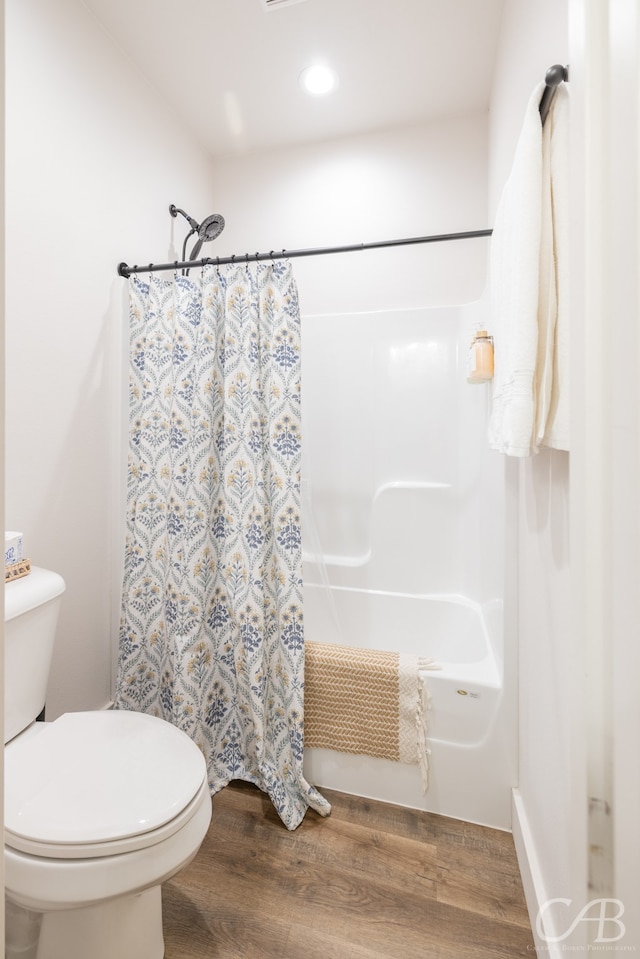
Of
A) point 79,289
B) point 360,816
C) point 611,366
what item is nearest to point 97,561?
point 79,289

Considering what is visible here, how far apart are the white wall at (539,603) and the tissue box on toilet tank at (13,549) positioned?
1.29 meters

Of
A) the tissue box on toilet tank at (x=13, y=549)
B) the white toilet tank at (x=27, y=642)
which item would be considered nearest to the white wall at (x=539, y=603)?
the white toilet tank at (x=27, y=642)

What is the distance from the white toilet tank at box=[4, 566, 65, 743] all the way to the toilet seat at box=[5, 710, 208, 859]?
68 millimetres

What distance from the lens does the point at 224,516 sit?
1.57m

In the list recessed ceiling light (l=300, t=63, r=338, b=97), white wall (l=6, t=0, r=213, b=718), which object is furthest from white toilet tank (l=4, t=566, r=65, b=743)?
recessed ceiling light (l=300, t=63, r=338, b=97)

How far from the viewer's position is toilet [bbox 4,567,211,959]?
83 centimetres

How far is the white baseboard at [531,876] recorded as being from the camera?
0.99 m

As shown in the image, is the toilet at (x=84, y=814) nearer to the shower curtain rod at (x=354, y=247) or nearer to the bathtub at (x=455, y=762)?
the bathtub at (x=455, y=762)

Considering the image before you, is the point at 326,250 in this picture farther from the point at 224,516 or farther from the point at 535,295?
the point at 224,516

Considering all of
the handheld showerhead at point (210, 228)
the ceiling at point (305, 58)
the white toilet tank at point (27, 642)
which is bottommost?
the white toilet tank at point (27, 642)

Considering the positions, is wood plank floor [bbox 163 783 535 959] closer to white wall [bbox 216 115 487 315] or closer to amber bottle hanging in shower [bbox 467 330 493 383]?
amber bottle hanging in shower [bbox 467 330 493 383]

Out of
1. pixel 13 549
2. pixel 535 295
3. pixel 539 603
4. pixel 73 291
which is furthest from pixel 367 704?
pixel 73 291

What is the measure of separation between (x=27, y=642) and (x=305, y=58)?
7.37ft

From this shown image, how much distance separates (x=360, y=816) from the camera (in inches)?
57.6
